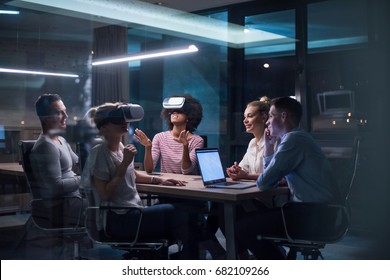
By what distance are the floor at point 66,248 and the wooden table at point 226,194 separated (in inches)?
3.6

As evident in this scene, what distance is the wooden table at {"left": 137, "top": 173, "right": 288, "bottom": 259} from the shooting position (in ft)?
7.90

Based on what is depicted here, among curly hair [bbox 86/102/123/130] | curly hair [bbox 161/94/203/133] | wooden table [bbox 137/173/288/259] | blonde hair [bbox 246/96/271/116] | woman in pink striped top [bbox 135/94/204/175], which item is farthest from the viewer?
curly hair [bbox 161/94/203/133]

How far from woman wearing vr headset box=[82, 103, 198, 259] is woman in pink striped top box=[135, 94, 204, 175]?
1.27 feet

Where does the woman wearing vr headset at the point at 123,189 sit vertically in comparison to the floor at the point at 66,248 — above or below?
above

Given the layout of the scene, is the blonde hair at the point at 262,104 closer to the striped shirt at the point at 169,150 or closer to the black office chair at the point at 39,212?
the striped shirt at the point at 169,150

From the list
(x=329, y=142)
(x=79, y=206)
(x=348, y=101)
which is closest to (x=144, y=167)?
(x=79, y=206)

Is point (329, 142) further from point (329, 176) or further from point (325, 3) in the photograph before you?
point (325, 3)

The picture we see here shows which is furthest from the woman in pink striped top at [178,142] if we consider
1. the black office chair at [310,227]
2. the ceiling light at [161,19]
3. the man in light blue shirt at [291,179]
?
the black office chair at [310,227]

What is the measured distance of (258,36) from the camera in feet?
12.2

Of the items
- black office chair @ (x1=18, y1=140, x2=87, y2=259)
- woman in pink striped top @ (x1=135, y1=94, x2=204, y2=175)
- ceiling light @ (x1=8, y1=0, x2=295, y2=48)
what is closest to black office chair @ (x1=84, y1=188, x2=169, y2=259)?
black office chair @ (x1=18, y1=140, x2=87, y2=259)

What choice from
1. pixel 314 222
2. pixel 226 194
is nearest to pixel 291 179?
pixel 314 222

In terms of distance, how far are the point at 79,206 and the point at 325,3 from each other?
7.91 feet

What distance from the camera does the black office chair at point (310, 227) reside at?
8.37 ft

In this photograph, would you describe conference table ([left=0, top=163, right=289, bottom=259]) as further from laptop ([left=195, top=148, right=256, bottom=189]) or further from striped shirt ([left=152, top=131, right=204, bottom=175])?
striped shirt ([left=152, top=131, right=204, bottom=175])
